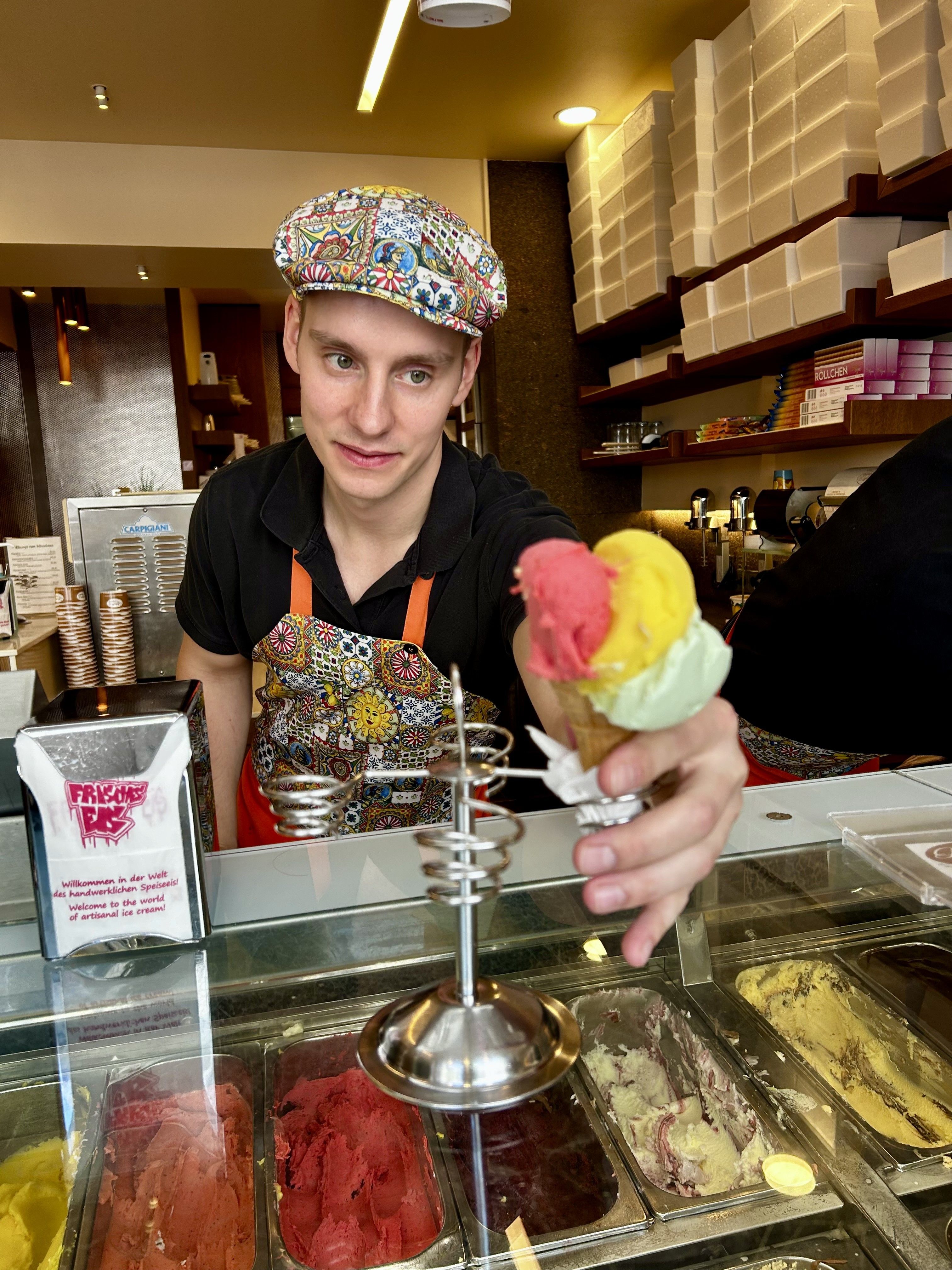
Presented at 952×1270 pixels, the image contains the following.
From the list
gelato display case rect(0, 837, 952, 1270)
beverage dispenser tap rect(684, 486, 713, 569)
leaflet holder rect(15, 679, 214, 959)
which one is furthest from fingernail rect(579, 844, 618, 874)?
beverage dispenser tap rect(684, 486, 713, 569)

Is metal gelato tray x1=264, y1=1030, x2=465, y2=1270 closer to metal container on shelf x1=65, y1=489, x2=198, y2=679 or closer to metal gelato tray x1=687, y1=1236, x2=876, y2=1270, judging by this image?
metal gelato tray x1=687, y1=1236, x2=876, y2=1270

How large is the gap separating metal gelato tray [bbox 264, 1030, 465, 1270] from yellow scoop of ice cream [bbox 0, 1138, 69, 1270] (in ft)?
0.51

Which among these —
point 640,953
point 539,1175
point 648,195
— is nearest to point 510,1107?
point 539,1175

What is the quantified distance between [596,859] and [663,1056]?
0.41 metres

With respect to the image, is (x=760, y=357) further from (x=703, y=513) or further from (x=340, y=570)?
(x=340, y=570)

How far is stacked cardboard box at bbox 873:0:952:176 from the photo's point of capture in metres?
2.32

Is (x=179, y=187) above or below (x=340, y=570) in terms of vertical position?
above

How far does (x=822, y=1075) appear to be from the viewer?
0.83 meters

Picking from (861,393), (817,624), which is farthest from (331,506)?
(861,393)

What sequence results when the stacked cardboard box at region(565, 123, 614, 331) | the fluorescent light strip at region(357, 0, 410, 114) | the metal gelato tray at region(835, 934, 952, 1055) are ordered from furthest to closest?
the stacked cardboard box at region(565, 123, 614, 331), the fluorescent light strip at region(357, 0, 410, 114), the metal gelato tray at region(835, 934, 952, 1055)

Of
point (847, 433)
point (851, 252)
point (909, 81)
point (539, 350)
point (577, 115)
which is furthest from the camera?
point (539, 350)

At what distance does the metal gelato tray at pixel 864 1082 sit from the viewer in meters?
0.75

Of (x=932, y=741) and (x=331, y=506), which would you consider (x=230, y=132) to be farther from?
(x=932, y=741)

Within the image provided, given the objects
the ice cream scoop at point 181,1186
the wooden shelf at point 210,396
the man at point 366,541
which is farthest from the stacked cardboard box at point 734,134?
the wooden shelf at point 210,396
